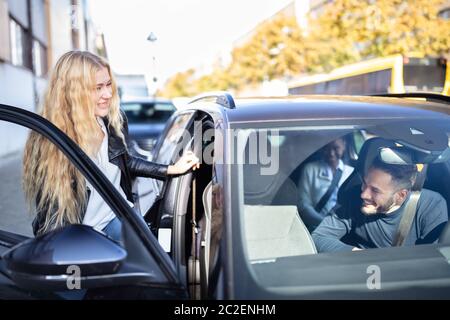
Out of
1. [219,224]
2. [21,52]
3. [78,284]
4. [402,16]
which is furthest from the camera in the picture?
[402,16]

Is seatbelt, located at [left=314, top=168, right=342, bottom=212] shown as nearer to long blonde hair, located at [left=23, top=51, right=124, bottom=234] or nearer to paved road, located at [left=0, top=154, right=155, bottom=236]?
paved road, located at [left=0, top=154, right=155, bottom=236]

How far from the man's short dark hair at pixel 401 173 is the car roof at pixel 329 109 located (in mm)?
315

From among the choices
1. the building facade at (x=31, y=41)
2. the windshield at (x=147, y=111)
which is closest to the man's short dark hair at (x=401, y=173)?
the building facade at (x=31, y=41)

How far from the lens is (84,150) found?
2.50 metres

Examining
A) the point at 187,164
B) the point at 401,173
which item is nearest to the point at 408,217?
the point at 401,173

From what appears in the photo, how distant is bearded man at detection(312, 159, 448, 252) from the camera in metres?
2.56

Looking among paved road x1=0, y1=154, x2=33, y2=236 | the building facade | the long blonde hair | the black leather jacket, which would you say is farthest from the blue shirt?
the building facade

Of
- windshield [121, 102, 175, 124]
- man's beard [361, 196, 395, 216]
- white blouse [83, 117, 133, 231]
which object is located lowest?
man's beard [361, 196, 395, 216]

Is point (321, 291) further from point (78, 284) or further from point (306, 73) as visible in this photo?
point (306, 73)

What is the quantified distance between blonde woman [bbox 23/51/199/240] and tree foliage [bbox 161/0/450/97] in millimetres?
17712

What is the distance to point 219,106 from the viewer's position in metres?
2.58

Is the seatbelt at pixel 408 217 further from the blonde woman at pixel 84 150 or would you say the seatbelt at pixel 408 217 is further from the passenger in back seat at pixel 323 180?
the blonde woman at pixel 84 150
